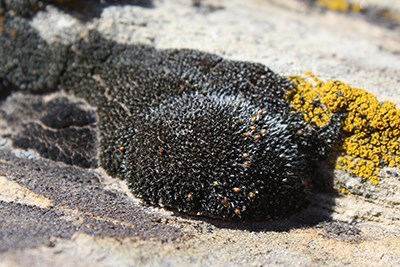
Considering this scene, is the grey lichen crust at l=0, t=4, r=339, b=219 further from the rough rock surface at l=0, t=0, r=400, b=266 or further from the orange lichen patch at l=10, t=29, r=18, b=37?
the orange lichen patch at l=10, t=29, r=18, b=37

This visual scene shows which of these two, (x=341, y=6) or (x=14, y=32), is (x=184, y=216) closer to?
(x=14, y=32)

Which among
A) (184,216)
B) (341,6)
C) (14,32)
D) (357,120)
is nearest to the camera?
(184,216)

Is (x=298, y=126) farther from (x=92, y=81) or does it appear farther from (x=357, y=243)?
(x=92, y=81)

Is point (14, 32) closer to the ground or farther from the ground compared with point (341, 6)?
closer to the ground

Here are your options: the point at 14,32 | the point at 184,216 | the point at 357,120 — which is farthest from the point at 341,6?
the point at 14,32

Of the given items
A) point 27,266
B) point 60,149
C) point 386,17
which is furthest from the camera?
point 386,17

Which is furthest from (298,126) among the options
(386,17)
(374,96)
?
(386,17)
